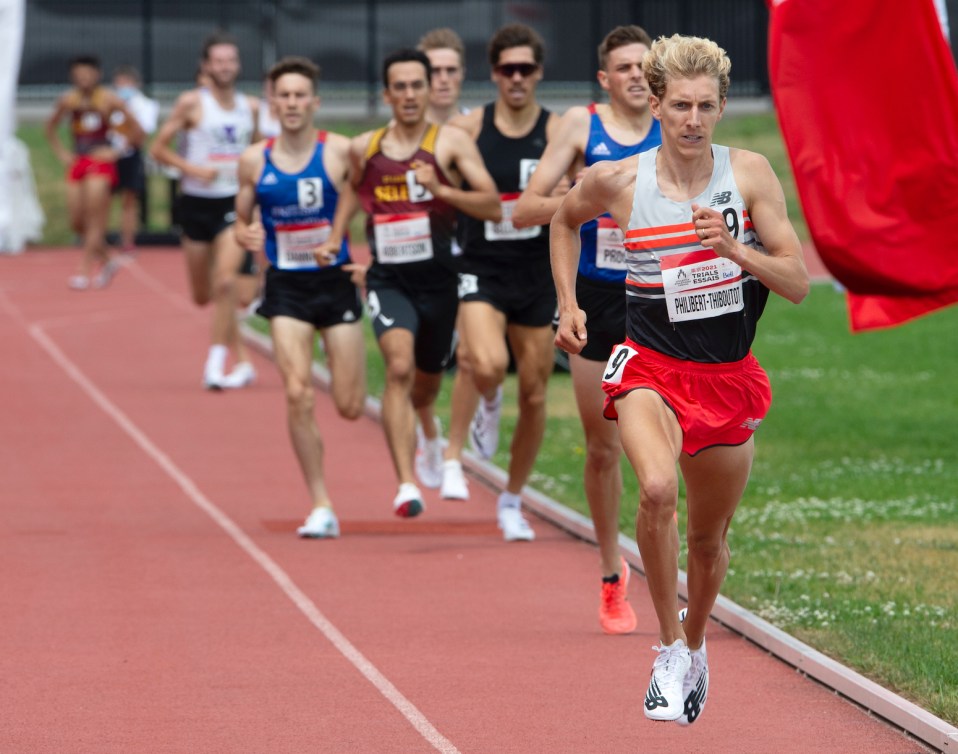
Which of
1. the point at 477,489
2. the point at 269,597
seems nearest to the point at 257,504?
the point at 477,489

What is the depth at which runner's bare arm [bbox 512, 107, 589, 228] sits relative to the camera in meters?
8.30

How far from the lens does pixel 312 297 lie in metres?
10.5

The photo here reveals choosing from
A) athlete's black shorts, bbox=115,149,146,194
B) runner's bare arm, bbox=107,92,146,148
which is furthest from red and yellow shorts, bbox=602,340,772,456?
athlete's black shorts, bbox=115,149,146,194

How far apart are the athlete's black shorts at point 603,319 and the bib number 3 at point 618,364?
6.29 feet

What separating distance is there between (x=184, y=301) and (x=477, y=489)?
475 inches

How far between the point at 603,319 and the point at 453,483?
3.14m

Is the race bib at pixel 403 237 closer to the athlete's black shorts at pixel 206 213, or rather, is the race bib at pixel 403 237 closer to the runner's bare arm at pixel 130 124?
the athlete's black shorts at pixel 206 213

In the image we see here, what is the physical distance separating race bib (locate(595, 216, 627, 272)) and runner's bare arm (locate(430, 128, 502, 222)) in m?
1.56

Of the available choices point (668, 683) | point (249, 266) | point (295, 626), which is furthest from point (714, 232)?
point (249, 266)

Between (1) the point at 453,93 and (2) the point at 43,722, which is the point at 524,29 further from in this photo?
(2) the point at 43,722

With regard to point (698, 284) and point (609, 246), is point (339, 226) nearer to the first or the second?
point (609, 246)

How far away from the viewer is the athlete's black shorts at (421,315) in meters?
10.4

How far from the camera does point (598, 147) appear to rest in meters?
8.46

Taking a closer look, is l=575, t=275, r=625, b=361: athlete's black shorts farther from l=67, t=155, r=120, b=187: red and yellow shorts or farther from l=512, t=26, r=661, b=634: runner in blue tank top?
l=67, t=155, r=120, b=187: red and yellow shorts
